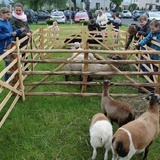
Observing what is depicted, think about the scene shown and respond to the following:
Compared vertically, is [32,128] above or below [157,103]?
below

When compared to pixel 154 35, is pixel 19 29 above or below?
above

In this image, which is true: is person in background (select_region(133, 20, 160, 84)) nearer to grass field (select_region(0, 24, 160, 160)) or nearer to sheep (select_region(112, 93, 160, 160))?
grass field (select_region(0, 24, 160, 160))

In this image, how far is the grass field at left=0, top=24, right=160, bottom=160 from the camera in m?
3.55

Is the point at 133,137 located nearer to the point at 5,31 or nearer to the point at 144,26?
the point at 5,31

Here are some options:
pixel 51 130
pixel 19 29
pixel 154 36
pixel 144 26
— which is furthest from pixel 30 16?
pixel 51 130

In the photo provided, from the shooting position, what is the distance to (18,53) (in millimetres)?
4828

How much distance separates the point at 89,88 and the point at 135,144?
313 centimetres

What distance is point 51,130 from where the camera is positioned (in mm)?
4137

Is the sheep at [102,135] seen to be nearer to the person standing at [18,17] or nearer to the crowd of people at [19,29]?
the crowd of people at [19,29]

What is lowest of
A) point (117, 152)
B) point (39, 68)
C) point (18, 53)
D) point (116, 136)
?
point (39, 68)

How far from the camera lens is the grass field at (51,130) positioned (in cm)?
355

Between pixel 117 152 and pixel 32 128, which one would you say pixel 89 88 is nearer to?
pixel 32 128

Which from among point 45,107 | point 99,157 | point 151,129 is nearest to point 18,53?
point 45,107

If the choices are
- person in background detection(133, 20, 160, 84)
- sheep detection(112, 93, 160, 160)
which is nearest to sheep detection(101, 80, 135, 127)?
sheep detection(112, 93, 160, 160)
